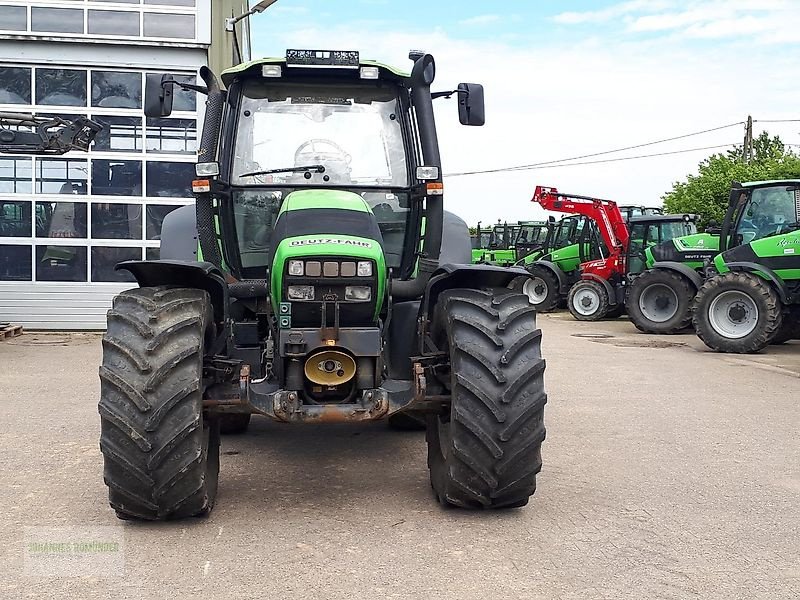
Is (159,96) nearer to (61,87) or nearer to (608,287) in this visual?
(61,87)

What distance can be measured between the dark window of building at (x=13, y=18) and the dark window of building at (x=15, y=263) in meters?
3.54

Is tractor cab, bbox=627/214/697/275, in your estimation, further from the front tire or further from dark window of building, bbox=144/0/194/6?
dark window of building, bbox=144/0/194/6

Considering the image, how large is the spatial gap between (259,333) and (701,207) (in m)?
27.3

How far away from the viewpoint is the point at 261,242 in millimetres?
5746

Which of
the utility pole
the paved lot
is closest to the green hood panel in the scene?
the paved lot

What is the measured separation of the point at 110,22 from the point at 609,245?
36.4ft

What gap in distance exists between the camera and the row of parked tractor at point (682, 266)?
13086 mm

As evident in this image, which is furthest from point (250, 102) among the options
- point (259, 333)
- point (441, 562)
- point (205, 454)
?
point (441, 562)

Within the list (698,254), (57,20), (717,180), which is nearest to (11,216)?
(57,20)

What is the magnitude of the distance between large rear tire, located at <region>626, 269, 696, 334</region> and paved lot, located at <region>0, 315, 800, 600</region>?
8080 mm

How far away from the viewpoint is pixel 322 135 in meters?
5.85

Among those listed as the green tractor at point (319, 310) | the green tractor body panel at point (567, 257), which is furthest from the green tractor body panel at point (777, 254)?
the green tractor at point (319, 310)

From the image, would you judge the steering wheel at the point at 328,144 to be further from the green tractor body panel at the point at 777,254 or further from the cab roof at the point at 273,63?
the green tractor body panel at the point at 777,254

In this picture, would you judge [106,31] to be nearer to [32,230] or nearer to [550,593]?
[32,230]
